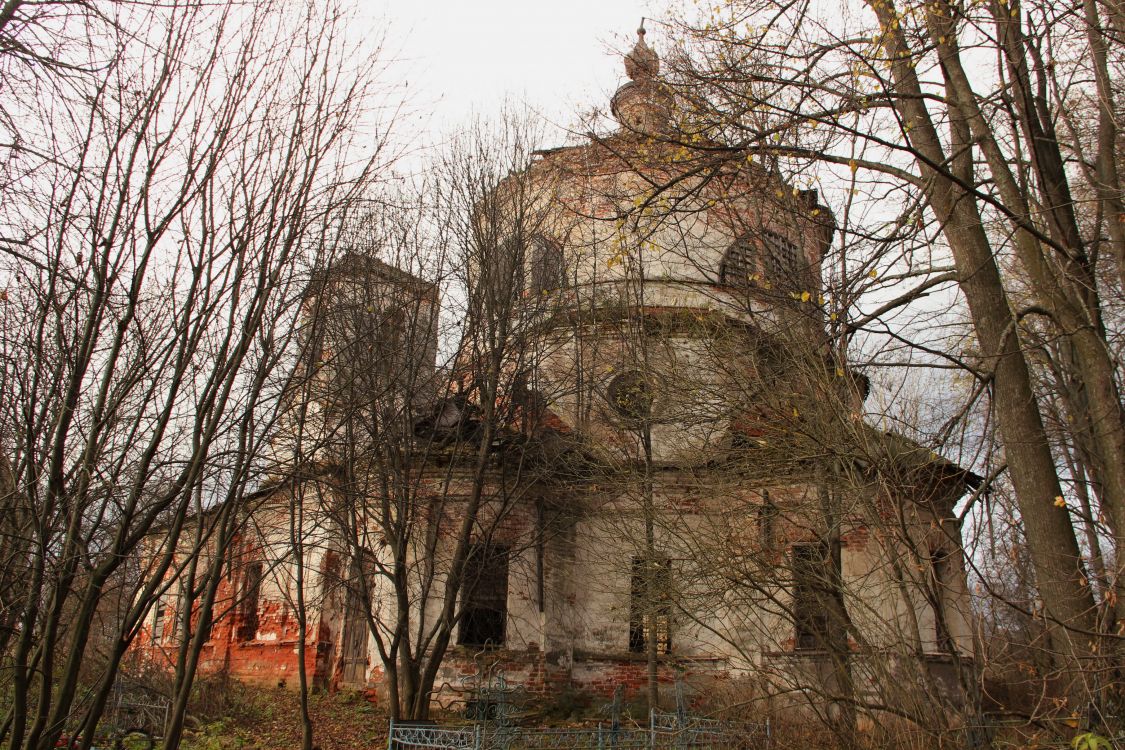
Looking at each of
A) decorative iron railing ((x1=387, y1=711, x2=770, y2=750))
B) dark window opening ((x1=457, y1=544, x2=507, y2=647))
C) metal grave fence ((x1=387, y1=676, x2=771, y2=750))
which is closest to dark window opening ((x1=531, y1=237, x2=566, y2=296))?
dark window opening ((x1=457, y1=544, x2=507, y2=647))

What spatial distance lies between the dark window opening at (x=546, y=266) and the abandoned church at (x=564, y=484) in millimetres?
55

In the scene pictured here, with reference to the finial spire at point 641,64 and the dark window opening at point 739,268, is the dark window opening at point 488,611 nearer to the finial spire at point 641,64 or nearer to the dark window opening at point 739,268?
the dark window opening at point 739,268

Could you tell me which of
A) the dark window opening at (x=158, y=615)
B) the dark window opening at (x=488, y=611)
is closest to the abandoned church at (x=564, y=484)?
the dark window opening at (x=488, y=611)

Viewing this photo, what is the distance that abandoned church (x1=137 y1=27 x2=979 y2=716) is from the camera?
31.2ft

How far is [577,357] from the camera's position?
1506 centimetres

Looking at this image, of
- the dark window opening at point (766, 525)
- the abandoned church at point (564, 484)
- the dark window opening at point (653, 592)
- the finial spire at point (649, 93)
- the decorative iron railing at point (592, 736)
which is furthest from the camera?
the dark window opening at point (653, 592)

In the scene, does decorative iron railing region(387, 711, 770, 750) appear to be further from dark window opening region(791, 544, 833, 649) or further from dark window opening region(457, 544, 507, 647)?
dark window opening region(457, 544, 507, 647)

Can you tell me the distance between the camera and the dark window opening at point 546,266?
14914 millimetres

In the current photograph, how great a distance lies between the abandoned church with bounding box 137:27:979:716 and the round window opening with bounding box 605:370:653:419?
0.23ft

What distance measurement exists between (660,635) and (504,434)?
4060mm

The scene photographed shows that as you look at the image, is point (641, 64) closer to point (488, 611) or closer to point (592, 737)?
point (592, 737)

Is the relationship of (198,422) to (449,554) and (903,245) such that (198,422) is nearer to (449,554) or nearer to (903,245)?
(903,245)

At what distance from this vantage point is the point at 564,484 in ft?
47.6

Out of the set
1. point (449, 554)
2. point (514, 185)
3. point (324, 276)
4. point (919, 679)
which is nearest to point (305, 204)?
point (324, 276)
